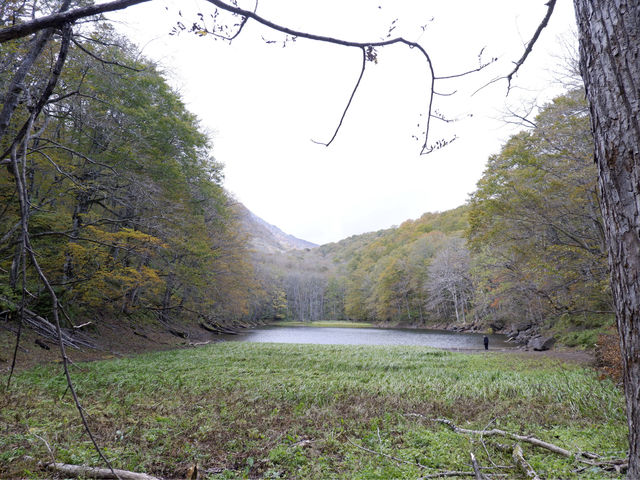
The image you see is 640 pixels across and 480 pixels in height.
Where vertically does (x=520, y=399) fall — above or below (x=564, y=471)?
below

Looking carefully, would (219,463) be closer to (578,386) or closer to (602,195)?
(602,195)

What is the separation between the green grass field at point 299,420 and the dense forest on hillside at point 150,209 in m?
1.62

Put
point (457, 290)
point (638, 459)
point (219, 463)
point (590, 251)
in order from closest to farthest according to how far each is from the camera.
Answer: point (638, 459)
point (219, 463)
point (590, 251)
point (457, 290)

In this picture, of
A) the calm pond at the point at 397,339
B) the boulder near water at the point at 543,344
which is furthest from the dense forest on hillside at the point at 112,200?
the boulder near water at the point at 543,344

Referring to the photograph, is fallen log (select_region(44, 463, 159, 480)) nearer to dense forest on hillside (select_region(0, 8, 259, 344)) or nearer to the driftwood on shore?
dense forest on hillside (select_region(0, 8, 259, 344))

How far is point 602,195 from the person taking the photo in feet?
4.04

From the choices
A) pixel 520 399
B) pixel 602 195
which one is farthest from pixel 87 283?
pixel 602 195

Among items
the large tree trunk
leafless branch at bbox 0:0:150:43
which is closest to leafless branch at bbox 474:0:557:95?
the large tree trunk

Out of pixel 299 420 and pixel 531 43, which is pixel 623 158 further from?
pixel 299 420

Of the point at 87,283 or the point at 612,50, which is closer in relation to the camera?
the point at 612,50

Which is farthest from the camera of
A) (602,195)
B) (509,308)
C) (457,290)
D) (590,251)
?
(457,290)

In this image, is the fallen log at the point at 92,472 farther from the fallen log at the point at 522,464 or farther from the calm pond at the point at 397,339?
the calm pond at the point at 397,339

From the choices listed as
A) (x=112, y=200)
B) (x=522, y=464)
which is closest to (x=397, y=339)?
(x=112, y=200)

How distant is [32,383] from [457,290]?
143ft
